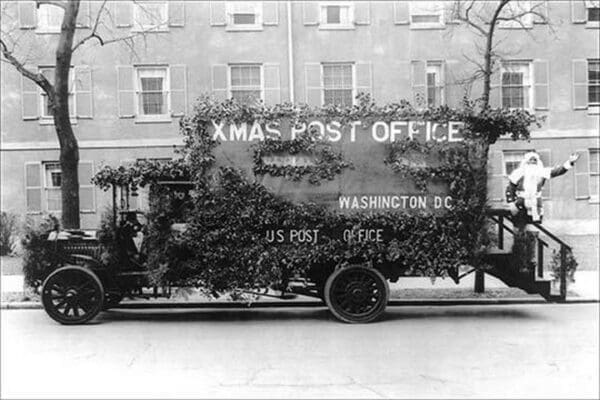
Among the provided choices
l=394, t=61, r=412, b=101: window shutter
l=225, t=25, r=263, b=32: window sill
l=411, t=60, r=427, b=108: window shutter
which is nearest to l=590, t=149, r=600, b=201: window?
l=411, t=60, r=427, b=108: window shutter

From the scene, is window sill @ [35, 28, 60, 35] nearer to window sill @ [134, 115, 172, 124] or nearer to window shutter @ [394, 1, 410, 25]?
window sill @ [134, 115, 172, 124]

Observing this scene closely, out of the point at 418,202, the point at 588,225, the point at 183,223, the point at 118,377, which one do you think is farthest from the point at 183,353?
the point at 588,225

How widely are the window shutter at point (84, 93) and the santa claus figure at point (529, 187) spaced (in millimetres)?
15432

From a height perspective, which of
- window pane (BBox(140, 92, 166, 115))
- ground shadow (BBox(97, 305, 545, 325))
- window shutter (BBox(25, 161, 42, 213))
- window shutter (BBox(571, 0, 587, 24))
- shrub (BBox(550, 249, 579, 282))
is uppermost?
window shutter (BBox(571, 0, 587, 24))

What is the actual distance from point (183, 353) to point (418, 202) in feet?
12.7

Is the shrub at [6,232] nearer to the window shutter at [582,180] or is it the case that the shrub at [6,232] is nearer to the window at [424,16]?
the window at [424,16]

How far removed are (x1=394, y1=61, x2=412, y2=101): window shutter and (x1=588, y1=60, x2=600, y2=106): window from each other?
254 inches

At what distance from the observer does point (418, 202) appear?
30.7ft

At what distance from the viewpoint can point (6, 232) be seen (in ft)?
61.3

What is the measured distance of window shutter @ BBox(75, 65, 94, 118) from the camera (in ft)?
72.0

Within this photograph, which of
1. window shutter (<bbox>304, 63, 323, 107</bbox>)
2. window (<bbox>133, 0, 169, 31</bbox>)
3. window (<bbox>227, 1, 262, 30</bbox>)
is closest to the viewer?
window (<bbox>133, 0, 169, 31</bbox>)

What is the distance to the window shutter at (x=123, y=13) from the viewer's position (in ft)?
72.0

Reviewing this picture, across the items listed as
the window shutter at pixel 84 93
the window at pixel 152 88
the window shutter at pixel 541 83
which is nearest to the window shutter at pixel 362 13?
the window shutter at pixel 541 83

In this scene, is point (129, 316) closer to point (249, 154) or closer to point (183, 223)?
point (183, 223)
